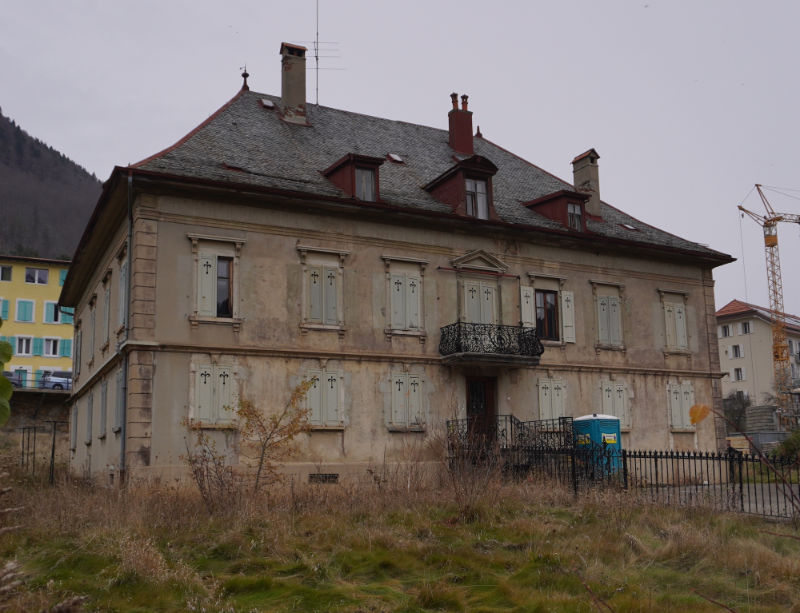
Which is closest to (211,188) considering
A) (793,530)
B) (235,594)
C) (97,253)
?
(97,253)

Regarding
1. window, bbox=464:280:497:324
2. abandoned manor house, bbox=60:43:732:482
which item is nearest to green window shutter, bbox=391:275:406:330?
abandoned manor house, bbox=60:43:732:482

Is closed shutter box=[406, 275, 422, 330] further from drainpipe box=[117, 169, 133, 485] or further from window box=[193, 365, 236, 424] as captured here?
drainpipe box=[117, 169, 133, 485]

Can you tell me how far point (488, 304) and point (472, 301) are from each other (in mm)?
551

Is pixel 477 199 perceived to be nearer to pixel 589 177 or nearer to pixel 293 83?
pixel 589 177

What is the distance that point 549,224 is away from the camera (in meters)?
26.2

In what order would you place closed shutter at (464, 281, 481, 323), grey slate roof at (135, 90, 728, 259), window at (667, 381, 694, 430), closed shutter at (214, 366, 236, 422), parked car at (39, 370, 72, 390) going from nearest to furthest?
closed shutter at (214, 366, 236, 422), grey slate roof at (135, 90, 728, 259), closed shutter at (464, 281, 481, 323), window at (667, 381, 694, 430), parked car at (39, 370, 72, 390)

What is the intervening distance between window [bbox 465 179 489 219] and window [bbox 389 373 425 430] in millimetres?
5387

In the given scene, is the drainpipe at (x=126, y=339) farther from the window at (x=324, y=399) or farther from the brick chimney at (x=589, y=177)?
the brick chimney at (x=589, y=177)

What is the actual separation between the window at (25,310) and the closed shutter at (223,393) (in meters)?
43.9

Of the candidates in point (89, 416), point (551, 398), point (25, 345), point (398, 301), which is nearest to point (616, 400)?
point (551, 398)

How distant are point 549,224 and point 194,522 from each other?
54.5 feet

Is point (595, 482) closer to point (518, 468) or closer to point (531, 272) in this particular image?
point (518, 468)

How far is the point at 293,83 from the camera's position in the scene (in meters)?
26.8

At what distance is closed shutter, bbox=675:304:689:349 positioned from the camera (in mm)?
27766
